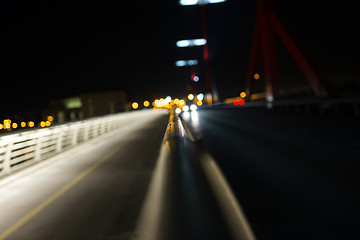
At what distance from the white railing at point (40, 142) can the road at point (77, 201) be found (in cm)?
82

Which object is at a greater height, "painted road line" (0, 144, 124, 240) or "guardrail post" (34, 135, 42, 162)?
"guardrail post" (34, 135, 42, 162)

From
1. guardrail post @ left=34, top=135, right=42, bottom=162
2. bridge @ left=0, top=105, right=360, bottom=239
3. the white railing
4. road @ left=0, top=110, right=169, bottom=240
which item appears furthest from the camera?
guardrail post @ left=34, top=135, right=42, bottom=162

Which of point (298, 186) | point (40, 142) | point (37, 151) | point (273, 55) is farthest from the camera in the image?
point (273, 55)

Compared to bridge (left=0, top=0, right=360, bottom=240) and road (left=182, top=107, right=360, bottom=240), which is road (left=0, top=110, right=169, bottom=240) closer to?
bridge (left=0, top=0, right=360, bottom=240)

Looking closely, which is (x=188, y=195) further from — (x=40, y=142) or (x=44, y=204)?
(x=40, y=142)

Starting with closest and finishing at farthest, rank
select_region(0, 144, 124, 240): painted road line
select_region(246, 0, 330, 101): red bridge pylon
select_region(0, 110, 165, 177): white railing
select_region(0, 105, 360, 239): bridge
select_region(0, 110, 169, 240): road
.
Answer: select_region(0, 105, 360, 239): bridge < select_region(0, 110, 169, 240): road < select_region(0, 144, 124, 240): painted road line < select_region(0, 110, 165, 177): white railing < select_region(246, 0, 330, 101): red bridge pylon

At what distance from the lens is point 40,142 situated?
498 inches

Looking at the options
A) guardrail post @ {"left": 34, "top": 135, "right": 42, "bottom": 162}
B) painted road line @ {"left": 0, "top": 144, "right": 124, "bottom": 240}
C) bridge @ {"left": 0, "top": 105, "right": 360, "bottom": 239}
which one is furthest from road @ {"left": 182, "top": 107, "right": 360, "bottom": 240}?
guardrail post @ {"left": 34, "top": 135, "right": 42, "bottom": 162}

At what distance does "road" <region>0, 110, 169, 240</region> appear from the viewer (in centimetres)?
509

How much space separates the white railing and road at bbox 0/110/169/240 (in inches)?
32.1

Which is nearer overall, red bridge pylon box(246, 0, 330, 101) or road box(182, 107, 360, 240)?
road box(182, 107, 360, 240)

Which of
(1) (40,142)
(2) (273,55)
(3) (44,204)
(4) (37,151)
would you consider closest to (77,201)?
(3) (44,204)

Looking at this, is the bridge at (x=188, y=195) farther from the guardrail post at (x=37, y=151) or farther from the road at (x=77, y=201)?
the guardrail post at (x=37, y=151)

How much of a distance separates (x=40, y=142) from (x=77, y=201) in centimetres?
664
